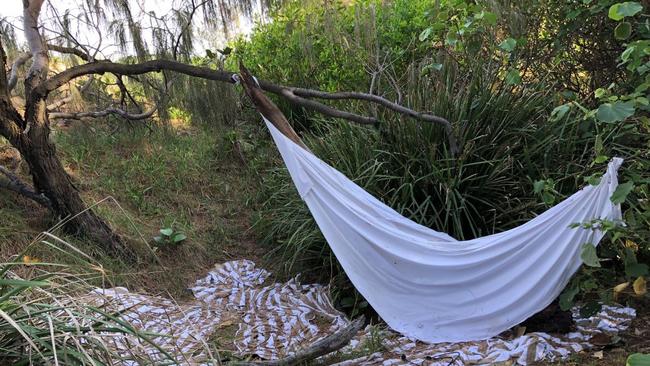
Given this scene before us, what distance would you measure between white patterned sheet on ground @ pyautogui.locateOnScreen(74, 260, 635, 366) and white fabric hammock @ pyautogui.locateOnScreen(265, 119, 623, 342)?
14cm

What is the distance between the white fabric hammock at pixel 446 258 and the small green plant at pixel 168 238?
1689 mm

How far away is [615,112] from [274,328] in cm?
223

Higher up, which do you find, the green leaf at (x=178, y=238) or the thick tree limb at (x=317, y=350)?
the green leaf at (x=178, y=238)

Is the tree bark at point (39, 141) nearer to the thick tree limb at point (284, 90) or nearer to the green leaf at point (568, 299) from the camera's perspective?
the thick tree limb at point (284, 90)

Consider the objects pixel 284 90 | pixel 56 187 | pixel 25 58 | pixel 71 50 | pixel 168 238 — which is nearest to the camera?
pixel 284 90

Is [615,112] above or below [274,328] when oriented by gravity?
above

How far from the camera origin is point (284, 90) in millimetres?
3518

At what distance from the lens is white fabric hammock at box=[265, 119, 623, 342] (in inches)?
107

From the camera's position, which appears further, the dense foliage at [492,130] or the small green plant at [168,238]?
the small green plant at [168,238]

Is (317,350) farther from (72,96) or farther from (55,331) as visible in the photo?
(72,96)

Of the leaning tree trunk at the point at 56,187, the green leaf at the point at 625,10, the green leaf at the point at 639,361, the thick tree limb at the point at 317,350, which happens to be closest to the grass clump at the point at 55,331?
the thick tree limb at the point at 317,350

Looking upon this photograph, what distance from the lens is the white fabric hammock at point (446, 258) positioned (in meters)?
2.72

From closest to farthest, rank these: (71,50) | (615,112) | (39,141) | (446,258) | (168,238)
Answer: (615,112) → (446,258) → (39,141) → (71,50) → (168,238)

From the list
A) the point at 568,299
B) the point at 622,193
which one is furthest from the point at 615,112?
the point at 568,299
